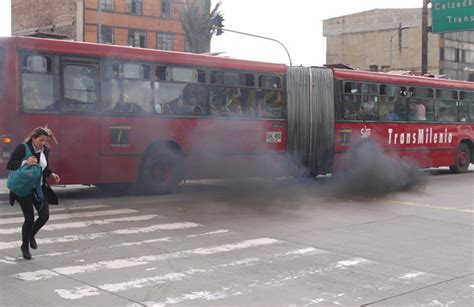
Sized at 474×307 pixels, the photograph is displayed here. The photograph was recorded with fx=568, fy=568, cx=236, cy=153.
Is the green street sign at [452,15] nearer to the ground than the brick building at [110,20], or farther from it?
nearer to the ground

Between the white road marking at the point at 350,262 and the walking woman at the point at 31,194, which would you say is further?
the white road marking at the point at 350,262

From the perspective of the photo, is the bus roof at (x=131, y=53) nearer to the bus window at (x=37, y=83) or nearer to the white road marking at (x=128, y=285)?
the bus window at (x=37, y=83)

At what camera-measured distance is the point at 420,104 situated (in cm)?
1817

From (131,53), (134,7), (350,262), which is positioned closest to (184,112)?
(131,53)

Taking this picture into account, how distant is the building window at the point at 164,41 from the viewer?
52.2m

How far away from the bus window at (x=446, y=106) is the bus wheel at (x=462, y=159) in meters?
1.17

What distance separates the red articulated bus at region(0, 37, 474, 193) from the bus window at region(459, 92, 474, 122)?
2.70 m

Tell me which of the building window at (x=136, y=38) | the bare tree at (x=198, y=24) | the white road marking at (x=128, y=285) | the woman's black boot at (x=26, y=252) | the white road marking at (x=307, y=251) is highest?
the building window at (x=136, y=38)

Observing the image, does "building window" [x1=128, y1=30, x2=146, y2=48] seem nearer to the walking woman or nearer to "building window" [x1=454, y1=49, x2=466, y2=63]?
"building window" [x1=454, y1=49, x2=466, y2=63]

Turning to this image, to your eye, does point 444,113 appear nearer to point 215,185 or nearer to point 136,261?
point 215,185

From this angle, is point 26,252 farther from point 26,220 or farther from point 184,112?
point 184,112

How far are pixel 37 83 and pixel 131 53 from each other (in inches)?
82.8

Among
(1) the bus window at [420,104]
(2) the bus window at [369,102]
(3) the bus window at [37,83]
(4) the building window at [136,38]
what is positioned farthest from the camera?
(4) the building window at [136,38]

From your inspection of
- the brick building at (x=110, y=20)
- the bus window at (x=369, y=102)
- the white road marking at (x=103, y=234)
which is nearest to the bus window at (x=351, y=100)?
the bus window at (x=369, y=102)
